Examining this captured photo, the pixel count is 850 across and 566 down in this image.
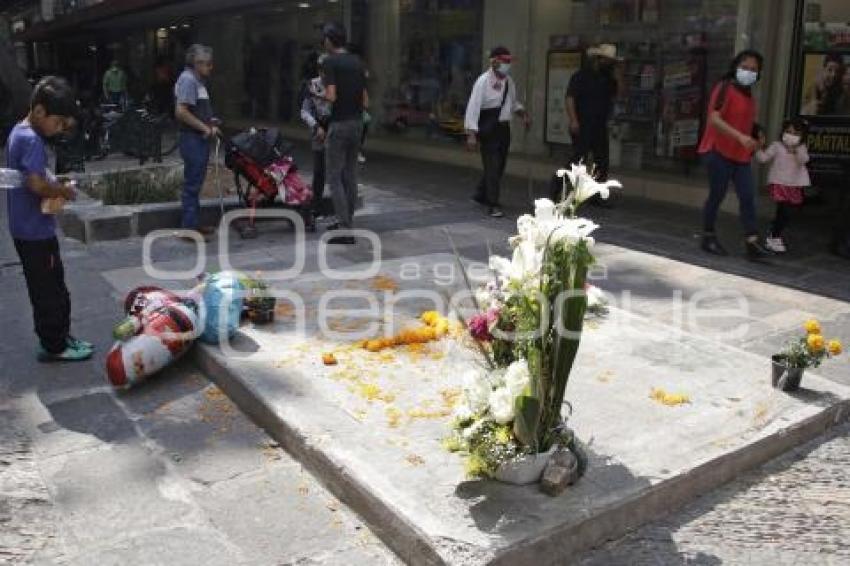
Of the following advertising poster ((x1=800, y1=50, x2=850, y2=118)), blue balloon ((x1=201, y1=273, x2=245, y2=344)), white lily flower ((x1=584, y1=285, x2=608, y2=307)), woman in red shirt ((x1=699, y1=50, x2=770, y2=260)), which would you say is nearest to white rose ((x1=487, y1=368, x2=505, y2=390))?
white lily flower ((x1=584, y1=285, x2=608, y2=307))

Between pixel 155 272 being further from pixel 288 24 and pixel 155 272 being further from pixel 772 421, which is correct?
pixel 288 24

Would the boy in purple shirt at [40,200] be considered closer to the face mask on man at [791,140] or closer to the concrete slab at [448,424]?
the concrete slab at [448,424]

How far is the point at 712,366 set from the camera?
16.0 ft

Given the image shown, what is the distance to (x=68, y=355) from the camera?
5.23m

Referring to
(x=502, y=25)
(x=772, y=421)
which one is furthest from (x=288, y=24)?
(x=772, y=421)

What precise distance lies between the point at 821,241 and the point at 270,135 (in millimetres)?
5480

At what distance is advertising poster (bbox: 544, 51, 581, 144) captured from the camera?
1216 centimetres

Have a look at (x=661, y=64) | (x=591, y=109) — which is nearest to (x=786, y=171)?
(x=591, y=109)

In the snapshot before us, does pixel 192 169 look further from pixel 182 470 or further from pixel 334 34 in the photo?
pixel 182 470

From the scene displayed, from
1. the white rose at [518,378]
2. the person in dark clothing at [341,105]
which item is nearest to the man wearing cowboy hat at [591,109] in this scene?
the person in dark clothing at [341,105]

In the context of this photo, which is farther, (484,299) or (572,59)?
(572,59)

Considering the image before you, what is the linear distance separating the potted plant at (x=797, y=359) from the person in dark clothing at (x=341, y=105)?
14.2ft

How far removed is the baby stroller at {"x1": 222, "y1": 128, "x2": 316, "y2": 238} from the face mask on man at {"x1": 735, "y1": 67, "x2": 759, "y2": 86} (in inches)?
160

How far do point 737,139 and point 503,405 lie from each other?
509 cm
